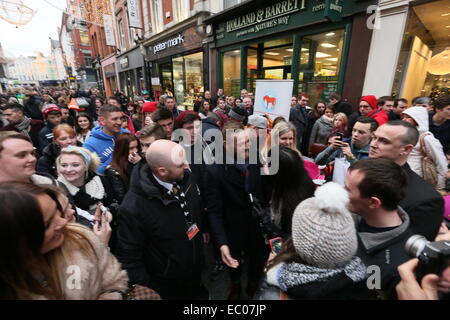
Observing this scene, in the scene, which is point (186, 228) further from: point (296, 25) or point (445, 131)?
point (296, 25)

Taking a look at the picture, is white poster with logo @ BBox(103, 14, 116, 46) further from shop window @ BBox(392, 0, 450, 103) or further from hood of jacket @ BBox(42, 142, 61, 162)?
shop window @ BBox(392, 0, 450, 103)

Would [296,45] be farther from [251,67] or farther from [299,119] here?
[299,119]

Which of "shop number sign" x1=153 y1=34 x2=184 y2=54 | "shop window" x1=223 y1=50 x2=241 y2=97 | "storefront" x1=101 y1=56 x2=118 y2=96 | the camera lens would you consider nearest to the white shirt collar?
the camera lens

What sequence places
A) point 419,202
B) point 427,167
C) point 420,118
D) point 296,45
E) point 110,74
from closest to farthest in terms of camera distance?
1. point 419,202
2. point 427,167
3. point 420,118
4. point 296,45
5. point 110,74

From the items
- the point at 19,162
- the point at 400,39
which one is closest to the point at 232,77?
the point at 400,39

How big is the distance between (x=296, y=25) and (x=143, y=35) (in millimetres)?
12967

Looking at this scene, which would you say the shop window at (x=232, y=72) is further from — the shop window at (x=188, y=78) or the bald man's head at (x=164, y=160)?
the bald man's head at (x=164, y=160)

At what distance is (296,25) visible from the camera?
6527 millimetres

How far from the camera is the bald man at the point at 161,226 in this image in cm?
155

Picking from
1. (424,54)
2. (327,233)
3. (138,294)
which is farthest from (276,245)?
(424,54)

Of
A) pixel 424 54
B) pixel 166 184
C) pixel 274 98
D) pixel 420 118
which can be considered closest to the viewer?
pixel 166 184

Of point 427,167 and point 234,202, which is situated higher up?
point 427,167

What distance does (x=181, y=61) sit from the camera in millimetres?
12703

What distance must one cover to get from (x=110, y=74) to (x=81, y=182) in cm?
2718
